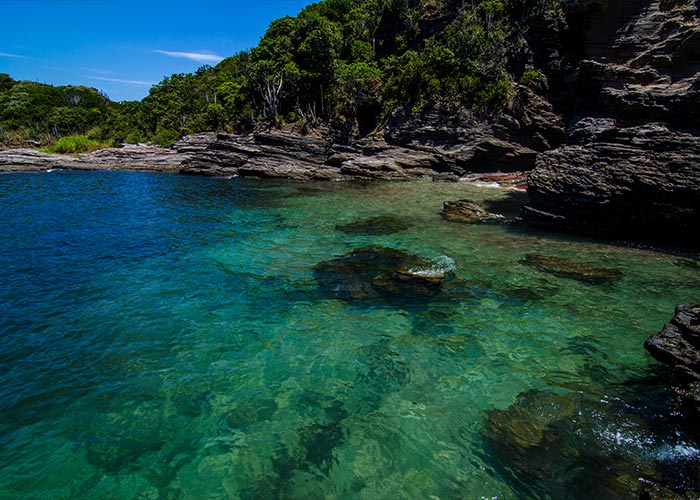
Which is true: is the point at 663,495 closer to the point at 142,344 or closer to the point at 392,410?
the point at 392,410

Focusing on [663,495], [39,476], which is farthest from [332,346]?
[663,495]

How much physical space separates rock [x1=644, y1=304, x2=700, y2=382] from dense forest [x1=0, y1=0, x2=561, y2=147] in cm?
3047

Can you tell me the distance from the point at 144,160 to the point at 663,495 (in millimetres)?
53641

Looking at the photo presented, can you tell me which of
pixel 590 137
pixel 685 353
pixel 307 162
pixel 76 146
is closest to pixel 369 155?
pixel 307 162

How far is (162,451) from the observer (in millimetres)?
5113

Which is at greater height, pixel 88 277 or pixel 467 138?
pixel 467 138

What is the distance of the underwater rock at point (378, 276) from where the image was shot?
1028 cm

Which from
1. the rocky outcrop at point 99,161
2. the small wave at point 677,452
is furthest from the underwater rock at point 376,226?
→ the rocky outcrop at point 99,161

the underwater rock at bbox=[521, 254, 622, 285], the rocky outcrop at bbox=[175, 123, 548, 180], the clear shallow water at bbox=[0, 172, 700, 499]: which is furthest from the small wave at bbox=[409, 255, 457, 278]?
the rocky outcrop at bbox=[175, 123, 548, 180]

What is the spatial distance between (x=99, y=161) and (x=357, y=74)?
3566 cm

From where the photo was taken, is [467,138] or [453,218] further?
[467,138]

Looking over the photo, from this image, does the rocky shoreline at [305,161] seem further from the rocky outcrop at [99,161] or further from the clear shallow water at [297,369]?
the clear shallow water at [297,369]

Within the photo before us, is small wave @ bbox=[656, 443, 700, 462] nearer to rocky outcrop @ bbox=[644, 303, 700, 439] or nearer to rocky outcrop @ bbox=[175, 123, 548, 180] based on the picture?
rocky outcrop @ bbox=[644, 303, 700, 439]

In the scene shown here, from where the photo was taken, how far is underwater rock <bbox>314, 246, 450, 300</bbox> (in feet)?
33.7
